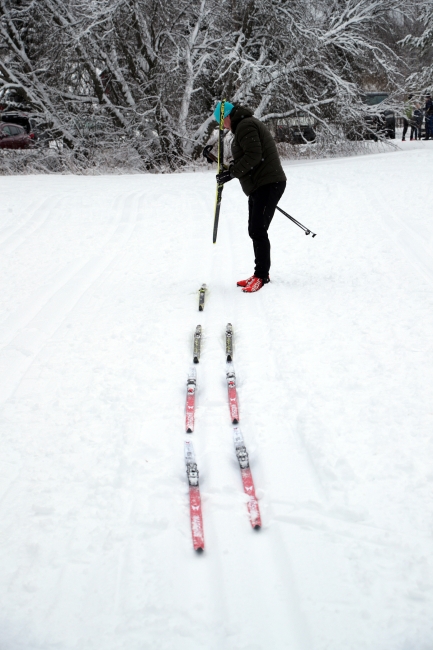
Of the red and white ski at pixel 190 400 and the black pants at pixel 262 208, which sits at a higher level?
the black pants at pixel 262 208

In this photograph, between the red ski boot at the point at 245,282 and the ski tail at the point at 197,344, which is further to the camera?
the red ski boot at the point at 245,282

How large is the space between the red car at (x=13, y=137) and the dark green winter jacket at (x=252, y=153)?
1604cm

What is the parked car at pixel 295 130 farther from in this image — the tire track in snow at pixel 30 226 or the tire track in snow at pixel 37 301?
the tire track in snow at pixel 37 301

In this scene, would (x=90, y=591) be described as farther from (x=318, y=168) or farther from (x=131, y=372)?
(x=318, y=168)

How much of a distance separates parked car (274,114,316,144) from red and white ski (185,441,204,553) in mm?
16200

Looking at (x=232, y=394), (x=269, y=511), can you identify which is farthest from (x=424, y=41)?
(x=269, y=511)

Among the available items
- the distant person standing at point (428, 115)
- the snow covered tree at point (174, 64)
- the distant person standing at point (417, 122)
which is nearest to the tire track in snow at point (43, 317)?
the snow covered tree at point (174, 64)

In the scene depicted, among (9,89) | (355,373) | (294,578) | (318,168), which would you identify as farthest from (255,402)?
(9,89)

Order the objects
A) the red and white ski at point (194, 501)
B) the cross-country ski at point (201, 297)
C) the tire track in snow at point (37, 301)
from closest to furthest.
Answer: the red and white ski at point (194, 501), the tire track in snow at point (37, 301), the cross-country ski at point (201, 297)

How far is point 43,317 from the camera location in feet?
18.5

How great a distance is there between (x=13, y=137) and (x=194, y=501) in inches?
778

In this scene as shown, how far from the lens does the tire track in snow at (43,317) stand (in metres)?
4.50

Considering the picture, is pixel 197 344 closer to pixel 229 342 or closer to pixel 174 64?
pixel 229 342

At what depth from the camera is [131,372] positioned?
14.4 feet
